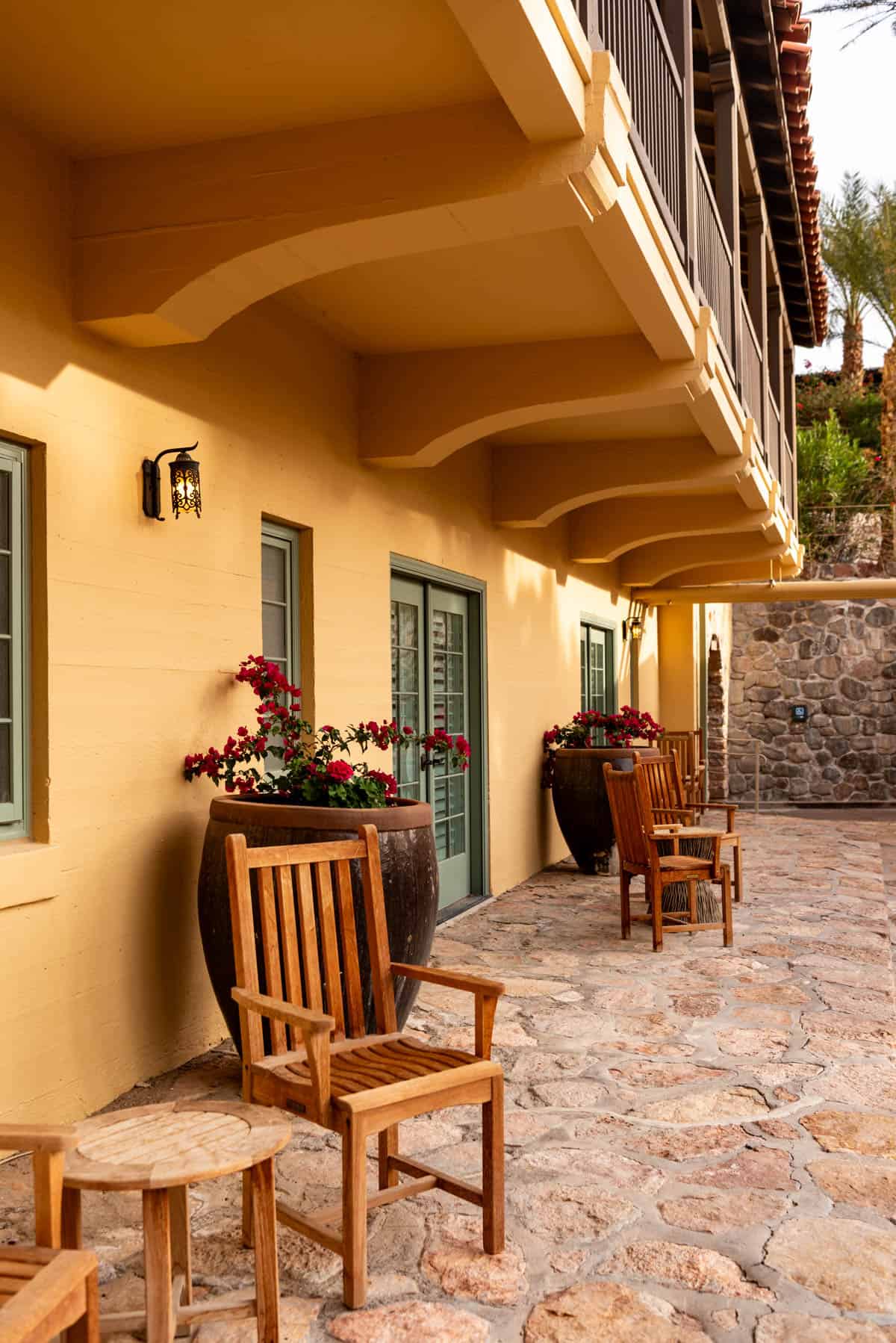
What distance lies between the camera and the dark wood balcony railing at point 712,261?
5.68 m

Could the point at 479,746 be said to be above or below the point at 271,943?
above

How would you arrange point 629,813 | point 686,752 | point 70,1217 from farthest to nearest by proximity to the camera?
point 686,752
point 629,813
point 70,1217

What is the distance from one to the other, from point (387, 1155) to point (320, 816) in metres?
1.14

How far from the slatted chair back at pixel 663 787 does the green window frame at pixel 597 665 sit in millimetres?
1974

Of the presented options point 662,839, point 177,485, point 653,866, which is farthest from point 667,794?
point 177,485

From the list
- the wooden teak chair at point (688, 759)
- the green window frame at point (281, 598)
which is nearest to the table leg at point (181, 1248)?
the green window frame at point (281, 598)

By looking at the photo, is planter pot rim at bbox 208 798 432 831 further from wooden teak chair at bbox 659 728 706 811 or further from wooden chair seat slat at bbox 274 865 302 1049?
wooden teak chair at bbox 659 728 706 811

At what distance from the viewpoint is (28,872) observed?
341cm

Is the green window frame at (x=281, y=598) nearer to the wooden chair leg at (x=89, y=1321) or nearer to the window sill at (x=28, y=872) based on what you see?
the window sill at (x=28, y=872)

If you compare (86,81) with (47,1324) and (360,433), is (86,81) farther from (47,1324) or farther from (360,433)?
(47,1324)

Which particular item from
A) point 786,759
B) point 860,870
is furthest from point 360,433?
point 786,759

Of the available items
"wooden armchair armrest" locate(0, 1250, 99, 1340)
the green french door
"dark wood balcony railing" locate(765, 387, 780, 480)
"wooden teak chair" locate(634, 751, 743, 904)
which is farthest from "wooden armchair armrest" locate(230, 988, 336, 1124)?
"dark wood balcony railing" locate(765, 387, 780, 480)

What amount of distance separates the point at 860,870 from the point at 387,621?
4943 millimetres

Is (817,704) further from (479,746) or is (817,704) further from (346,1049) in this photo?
(346,1049)
